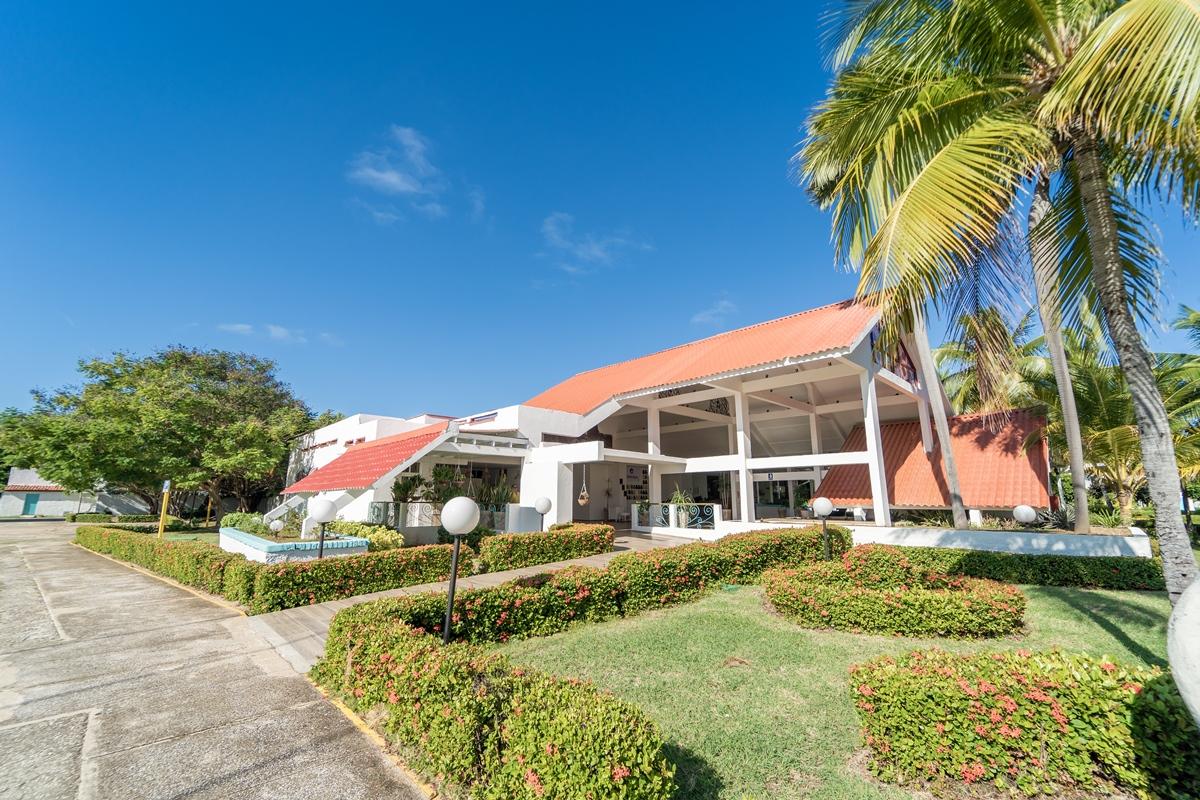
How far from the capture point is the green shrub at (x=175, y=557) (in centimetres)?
1040

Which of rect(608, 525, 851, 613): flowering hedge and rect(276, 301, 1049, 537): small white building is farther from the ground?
rect(276, 301, 1049, 537): small white building

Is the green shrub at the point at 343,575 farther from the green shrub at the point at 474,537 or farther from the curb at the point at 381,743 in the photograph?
the curb at the point at 381,743

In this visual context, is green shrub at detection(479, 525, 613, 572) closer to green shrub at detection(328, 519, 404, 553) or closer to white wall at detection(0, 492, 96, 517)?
green shrub at detection(328, 519, 404, 553)

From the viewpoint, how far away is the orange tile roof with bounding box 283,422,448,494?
46.8 ft

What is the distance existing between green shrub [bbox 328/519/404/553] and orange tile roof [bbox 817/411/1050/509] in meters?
15.0

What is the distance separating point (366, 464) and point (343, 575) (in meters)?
7.92

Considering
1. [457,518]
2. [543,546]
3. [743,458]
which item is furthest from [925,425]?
[457,518]

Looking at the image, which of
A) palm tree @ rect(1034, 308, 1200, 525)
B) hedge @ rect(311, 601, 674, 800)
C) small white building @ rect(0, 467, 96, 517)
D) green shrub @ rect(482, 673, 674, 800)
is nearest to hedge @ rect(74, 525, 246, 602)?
hedge @ rect(311, 601, 674, 800)

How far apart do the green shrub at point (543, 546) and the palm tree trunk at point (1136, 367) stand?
1098 cm

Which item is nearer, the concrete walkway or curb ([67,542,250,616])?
the concrete walkway

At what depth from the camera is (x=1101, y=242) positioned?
484 centimetres

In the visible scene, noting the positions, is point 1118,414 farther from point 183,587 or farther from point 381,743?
point 183,587

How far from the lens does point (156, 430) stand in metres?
25.4

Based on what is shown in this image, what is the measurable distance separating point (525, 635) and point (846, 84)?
9.22 m
